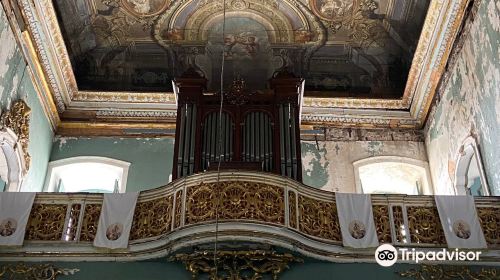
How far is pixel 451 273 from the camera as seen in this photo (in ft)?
29.9

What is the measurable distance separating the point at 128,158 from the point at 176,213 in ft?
14.4

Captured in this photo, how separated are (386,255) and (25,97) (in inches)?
267

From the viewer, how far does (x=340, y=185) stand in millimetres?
13023

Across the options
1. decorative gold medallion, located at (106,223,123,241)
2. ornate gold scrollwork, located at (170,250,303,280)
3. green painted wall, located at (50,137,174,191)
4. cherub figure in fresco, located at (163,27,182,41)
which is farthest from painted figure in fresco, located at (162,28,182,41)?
ornate gold scrollwork, located at (170,250,303,280)

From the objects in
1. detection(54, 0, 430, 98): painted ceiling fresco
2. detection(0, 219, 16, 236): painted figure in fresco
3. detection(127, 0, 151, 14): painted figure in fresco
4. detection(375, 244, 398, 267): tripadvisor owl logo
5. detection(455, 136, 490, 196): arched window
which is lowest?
detection(375, 244, 398, 267): tripadvisor owl logo

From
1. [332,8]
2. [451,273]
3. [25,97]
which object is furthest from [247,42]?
[451,273]

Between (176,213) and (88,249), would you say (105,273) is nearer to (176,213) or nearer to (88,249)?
(88,249)

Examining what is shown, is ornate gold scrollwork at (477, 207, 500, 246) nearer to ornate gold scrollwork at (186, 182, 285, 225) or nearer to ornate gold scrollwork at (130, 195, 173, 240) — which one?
ornate gold scrollwork at (186, 182, 285, 225)

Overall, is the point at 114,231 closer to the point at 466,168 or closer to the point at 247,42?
the point at 466,168

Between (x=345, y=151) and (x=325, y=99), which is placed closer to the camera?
(x=345, y=151)

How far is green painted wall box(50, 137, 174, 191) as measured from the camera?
43.0ft

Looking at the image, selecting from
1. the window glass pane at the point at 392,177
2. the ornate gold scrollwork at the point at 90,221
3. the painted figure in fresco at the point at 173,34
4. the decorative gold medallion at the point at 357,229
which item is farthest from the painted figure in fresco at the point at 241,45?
the decorative gold medallion at the point at 357,229

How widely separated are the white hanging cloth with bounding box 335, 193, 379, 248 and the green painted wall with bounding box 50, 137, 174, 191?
4.50 m

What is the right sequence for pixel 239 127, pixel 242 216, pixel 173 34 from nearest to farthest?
pixel 242 216
pixel 239 127
pixel 173 34
